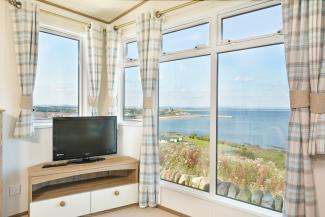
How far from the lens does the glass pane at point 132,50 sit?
10.9 ft

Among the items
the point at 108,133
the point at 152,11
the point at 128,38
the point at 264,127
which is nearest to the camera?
the point at 264,127

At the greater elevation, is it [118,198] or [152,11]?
[152,11]

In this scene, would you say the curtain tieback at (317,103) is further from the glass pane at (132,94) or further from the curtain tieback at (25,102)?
the curtain tieback at (25,102)

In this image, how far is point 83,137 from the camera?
285 centimetres

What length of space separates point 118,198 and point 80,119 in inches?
43.6

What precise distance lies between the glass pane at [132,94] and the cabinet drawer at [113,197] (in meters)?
0.99

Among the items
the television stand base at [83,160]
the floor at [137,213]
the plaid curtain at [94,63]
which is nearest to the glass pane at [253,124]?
the floor at [137,213]

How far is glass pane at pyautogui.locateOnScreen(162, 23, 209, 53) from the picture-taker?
8.42 ft

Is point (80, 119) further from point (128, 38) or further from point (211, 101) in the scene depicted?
point (211, 101)

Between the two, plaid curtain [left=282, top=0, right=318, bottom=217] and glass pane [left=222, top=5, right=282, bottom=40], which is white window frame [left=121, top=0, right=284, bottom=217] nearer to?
glass pane [left=222, top=5, right=282, bottom=40]

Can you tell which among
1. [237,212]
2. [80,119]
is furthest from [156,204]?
[80,119]

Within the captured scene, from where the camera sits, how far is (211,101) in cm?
247

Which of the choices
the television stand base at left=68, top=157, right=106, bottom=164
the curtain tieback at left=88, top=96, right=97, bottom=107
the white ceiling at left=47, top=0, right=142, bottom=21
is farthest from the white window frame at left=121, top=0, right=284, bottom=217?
the curtain tieback at left=88, top=96, right=97, bottom=107

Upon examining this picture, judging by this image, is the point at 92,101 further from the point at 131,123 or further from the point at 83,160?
the point at 83,160
